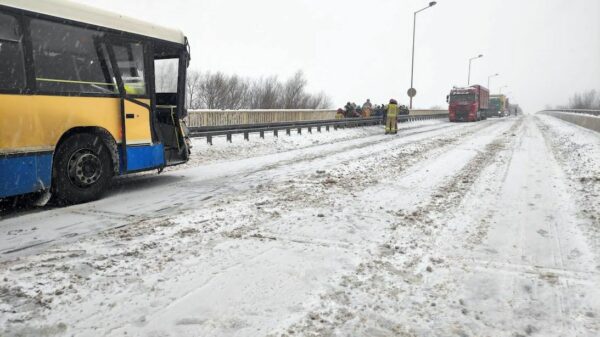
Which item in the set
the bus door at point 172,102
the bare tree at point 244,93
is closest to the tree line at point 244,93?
the bare tree at point 244,93

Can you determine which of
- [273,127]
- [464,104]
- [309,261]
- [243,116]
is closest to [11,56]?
[309,261]

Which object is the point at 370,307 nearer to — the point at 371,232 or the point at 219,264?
the point at 219,264

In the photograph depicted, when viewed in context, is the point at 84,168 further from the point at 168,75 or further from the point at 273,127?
the point at 273,127

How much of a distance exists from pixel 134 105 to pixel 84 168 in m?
1.46

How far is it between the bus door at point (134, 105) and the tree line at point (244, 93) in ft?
115

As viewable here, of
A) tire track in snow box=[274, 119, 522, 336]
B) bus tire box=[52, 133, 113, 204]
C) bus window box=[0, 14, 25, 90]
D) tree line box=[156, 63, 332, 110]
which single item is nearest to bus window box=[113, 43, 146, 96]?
bus tire box=[52, 133, 113, 204]

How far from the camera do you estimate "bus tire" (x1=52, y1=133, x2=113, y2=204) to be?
6359 mm

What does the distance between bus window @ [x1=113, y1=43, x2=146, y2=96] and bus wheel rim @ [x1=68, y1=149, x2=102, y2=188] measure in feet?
4.40

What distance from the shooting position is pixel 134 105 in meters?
7.55

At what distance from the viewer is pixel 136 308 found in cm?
303

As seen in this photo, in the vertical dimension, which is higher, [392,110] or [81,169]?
[392,110]

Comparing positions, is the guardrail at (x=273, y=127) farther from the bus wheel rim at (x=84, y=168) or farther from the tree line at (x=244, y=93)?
the tree line at (x=244, y=93)

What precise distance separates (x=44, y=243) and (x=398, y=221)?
13.2 ft

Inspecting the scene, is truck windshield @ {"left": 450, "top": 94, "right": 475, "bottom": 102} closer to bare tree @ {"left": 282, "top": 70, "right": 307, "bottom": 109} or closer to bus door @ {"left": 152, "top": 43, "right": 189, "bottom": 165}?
bare tree @ {"left": 282, "top": 70, "right": 307, "bottom": 109}
